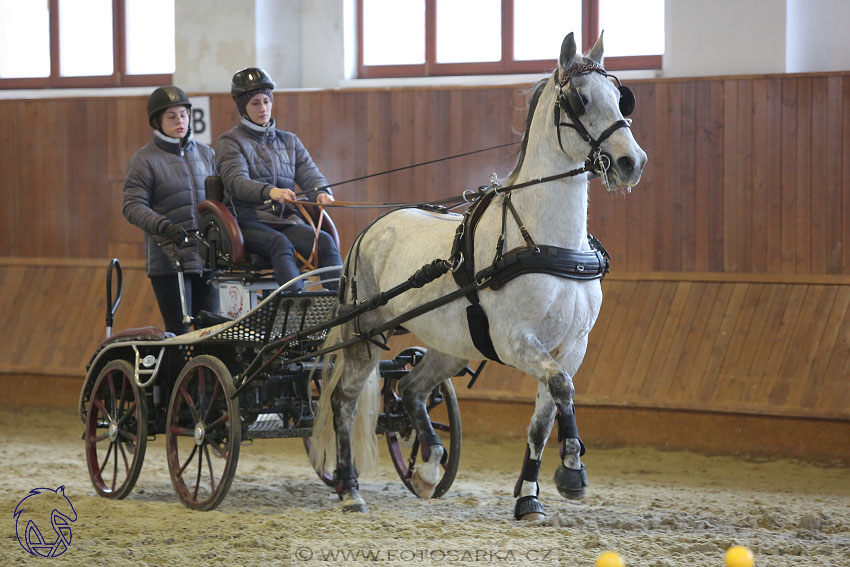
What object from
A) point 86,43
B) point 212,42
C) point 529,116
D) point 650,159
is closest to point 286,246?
point 529,116

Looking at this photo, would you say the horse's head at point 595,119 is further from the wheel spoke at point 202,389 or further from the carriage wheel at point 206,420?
the wheel spoke at point 202,389

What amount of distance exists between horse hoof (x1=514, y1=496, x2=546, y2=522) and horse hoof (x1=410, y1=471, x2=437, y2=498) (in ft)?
2.64

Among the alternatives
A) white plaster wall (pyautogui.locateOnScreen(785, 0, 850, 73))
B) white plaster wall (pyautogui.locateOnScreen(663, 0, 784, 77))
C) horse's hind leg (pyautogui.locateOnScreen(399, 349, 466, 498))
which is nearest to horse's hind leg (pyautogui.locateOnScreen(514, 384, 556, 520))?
horse's hind leg (pyautogui.locateOnScreen(399, 349, 466, 498))

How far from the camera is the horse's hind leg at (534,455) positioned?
4.26m

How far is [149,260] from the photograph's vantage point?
560cm

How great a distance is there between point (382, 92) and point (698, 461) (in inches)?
130

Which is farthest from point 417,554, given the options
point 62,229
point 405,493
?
point 62,229

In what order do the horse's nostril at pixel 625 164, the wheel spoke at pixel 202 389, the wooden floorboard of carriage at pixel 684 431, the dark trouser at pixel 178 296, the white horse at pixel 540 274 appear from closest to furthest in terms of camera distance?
1. the horse's nostril at pixel 625 164
2. the white horse at pixel 540 274
3. the wheel spoke at pixel 202 389
4. the dark trouser at pixel 178 296
5. the wooden floorboard of carriage at pixel 684 431

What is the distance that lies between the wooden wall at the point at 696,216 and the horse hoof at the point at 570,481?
280 centimetres

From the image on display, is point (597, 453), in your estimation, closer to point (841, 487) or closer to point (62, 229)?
point (841, 487)

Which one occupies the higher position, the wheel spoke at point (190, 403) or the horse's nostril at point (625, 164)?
the horse's nostril at point (625, 164)

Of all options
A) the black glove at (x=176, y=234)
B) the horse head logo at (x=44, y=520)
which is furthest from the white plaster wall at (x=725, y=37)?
the horse head logo at (x=44, y=520)

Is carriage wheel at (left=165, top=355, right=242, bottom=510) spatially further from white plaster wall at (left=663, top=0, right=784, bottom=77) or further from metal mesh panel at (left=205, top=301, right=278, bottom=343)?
white plaster wall at (left=663, top=0, right=784, bottom=77)

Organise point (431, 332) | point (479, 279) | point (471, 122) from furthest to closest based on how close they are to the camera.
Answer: point (471, 122)
point (431, 332)
point (479, 279)
